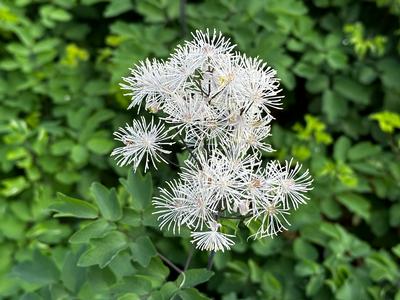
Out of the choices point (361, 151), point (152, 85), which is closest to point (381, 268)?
point (361, 151)

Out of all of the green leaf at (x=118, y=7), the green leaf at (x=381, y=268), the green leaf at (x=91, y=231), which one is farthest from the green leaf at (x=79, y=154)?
the green leaf at (x=381, y=268)

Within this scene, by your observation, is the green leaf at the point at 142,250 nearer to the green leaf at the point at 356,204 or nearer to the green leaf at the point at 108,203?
the green leaf at the point at 108,203

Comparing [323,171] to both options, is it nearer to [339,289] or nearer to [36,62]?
[339,289]

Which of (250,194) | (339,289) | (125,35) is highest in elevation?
(250,194)

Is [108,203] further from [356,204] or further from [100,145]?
[356,204]

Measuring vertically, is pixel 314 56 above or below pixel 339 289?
above

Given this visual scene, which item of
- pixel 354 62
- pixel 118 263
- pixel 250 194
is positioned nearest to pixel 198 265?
pixel 118 263
